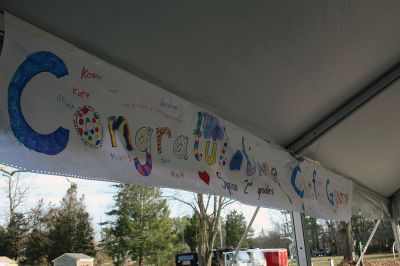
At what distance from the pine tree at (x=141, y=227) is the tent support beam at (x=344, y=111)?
351 inches

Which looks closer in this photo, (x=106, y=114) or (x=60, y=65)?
(x=60, y=65)

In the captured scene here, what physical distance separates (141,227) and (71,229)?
15.9 feet

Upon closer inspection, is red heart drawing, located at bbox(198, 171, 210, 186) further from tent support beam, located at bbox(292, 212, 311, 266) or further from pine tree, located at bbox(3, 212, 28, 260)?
pine tree, located at bbox(3, 212, 28, 260)

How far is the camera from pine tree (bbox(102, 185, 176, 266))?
1105 centimetres

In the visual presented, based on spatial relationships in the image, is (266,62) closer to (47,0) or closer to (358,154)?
(47,0)

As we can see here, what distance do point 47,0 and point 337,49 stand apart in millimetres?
1278

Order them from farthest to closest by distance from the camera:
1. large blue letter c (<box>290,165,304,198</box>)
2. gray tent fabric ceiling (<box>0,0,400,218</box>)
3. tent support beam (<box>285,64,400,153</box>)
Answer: large blue letter c (<box>290,165,304,198</box>)
tent support beam (<box>285,64,400,153</box>)
gray tent fabric ceiling (<box>0,0,400,218</box>)

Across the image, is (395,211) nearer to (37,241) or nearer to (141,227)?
(37,241)

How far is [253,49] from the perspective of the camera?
4.86 ft

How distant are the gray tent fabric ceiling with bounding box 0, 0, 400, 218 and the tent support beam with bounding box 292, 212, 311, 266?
0.63 m

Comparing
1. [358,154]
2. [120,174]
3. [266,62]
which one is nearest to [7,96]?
[120,174]

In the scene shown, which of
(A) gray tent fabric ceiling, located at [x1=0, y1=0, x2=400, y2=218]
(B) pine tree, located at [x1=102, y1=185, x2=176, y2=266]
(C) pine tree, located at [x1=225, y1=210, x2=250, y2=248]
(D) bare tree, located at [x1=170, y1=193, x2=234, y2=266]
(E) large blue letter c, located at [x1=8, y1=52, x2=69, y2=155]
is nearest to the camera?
(E) large blue letter c, located at [x1=8, y1=52, x2=69, y2=155]

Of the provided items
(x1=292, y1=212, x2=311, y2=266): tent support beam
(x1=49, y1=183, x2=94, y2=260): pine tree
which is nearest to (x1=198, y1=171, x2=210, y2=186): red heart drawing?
(x1=292, y1=212, x2=311, y2=266): tent support beam

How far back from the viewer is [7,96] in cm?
88
